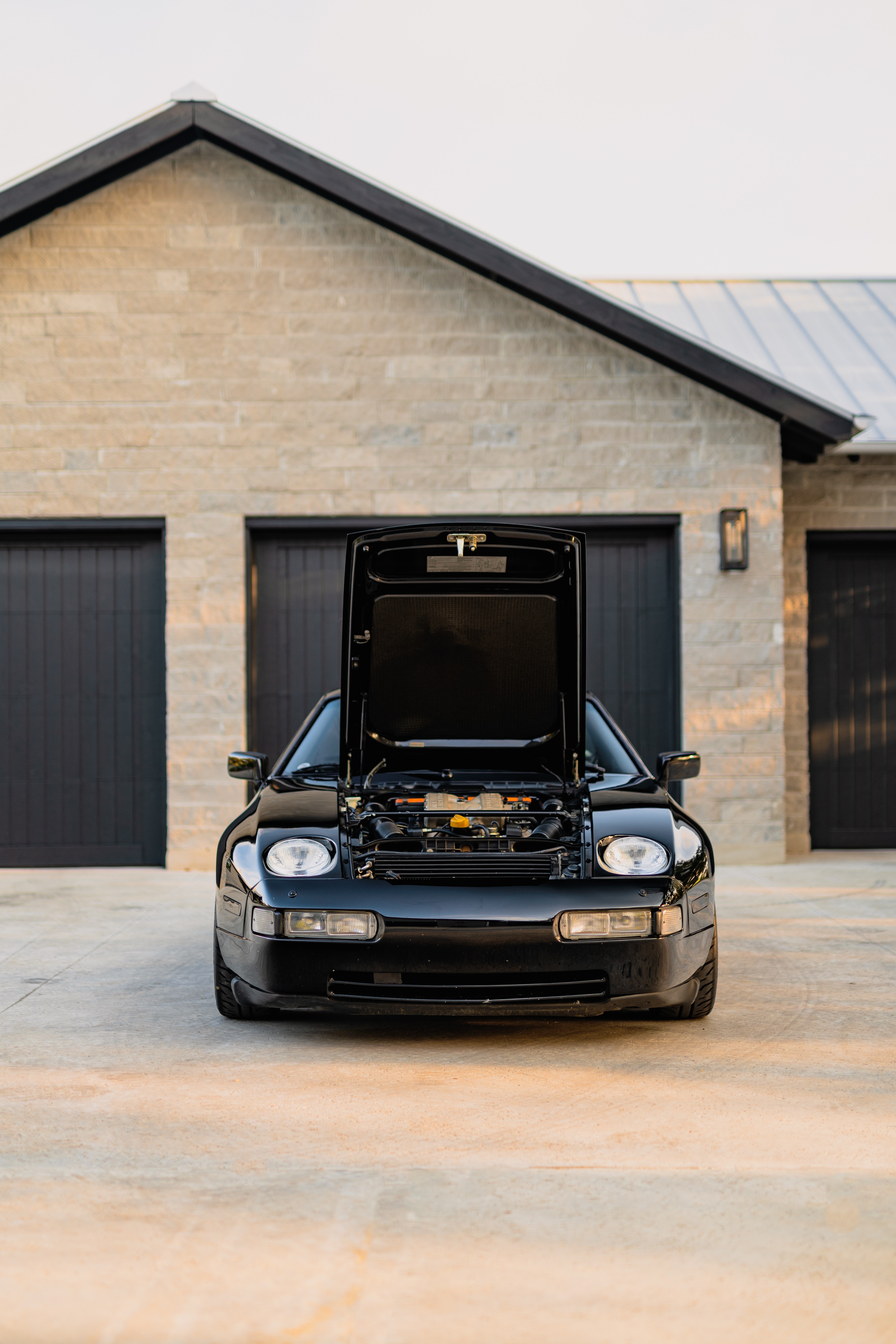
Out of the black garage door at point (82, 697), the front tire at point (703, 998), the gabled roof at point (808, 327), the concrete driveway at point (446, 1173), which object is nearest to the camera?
the concrete driveway at point (446, 1173)

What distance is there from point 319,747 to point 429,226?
4947 millimetres

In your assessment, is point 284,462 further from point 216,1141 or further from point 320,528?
point 216,1141

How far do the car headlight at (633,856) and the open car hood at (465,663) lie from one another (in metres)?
0.89

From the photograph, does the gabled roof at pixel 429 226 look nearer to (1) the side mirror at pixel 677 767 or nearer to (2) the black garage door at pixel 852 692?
(2) the black garage door at pixel 852 692

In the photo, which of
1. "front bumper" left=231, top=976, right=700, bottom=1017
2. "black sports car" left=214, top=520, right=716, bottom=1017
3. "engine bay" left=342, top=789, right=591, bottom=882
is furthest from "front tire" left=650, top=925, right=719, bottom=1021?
"engine bay" left=342, top=789, right=591, bottom=882

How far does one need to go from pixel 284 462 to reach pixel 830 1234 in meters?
7.49

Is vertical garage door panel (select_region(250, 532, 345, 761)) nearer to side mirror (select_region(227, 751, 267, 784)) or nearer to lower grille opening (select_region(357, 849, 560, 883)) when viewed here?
side mirror (select_region(227, 751, 267, 784))

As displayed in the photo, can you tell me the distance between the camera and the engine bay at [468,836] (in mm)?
4234

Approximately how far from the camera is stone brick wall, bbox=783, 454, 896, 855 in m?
9.99

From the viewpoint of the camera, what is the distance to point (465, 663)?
5465 millimetres

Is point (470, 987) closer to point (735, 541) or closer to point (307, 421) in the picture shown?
point (735, 541)

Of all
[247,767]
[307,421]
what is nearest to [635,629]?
[307,421]

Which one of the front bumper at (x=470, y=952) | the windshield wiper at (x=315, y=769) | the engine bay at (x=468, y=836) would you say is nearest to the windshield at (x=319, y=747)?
the windshield wiper at (x=315, y=769)

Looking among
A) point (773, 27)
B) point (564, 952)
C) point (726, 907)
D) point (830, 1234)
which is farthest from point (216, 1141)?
point (773, 27)
